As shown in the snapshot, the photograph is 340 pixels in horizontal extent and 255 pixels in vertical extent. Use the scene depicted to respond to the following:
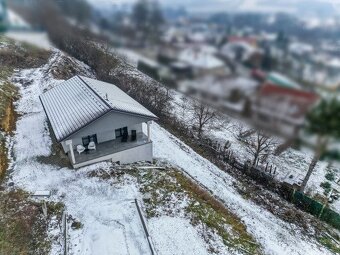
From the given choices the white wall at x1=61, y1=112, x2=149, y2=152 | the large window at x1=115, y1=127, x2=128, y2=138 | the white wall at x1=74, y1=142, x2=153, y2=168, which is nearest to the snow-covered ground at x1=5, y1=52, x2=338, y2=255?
the white wall at x1=74, y1=142, x2=153, y2=168

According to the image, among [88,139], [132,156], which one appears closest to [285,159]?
[132,156]

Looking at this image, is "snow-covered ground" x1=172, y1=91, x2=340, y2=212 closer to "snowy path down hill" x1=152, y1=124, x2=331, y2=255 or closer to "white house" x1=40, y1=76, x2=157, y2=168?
"snowy path down hill" x1=152, y1=124, x2=331, y2=255

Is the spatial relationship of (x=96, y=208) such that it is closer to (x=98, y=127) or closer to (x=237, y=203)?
(x=98, y=127)

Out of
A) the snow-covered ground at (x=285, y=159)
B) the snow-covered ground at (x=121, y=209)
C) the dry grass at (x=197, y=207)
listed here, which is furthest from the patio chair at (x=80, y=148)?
the snow-covered ground at (x=285, y=159)

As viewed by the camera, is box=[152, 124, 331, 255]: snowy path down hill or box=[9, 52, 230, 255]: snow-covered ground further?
box=[152, 124, 331, 255]: snowy path down hill

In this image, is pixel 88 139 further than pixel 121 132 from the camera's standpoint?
No
